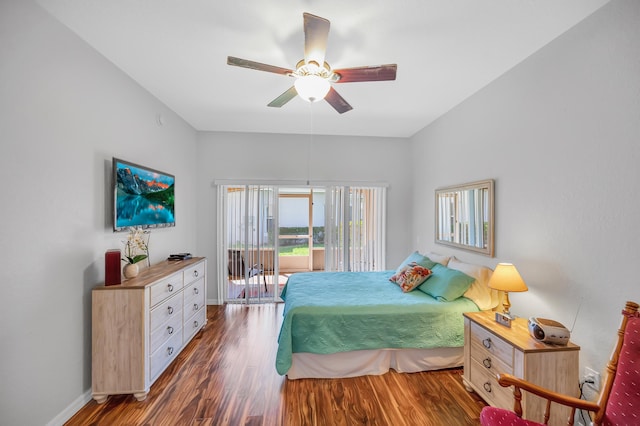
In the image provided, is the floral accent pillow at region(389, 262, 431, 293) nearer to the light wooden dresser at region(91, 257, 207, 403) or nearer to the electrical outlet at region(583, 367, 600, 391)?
the electrical outlet at region(583, 367, 600, 391)

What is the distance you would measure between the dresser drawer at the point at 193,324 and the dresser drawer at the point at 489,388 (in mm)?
2746

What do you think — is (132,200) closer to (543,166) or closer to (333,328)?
(333,328)

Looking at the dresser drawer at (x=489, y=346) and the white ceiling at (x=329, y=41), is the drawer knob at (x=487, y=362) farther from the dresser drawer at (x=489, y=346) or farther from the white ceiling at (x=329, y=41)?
the white ceiling at (x=329, y=41)

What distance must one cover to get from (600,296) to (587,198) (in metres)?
0.63

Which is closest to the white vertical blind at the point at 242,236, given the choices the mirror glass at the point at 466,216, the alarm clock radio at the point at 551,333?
the mirror glass at the point at 466,216

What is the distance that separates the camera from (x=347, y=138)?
442cm

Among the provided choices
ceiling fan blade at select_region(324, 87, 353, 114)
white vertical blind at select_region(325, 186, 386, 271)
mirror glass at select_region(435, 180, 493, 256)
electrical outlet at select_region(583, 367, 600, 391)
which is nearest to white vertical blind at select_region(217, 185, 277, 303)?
white vertical blind at select_region(325, 186, 386, 271)

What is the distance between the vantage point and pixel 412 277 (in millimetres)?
2865

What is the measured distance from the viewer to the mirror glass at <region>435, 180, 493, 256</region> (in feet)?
8.63

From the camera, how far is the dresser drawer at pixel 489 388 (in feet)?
5.79

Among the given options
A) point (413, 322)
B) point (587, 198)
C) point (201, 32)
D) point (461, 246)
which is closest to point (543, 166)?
point (587, 198)

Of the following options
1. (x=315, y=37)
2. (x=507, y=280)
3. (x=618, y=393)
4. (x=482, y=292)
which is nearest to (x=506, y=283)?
(x=507, y=280)

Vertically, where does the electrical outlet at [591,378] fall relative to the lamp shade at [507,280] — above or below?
below

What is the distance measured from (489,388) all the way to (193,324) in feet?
9.49
